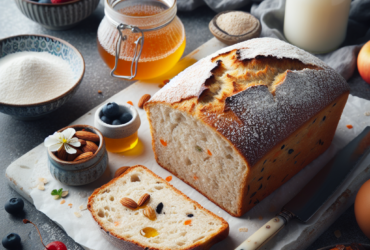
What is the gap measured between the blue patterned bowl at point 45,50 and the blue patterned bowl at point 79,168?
1.34 feet

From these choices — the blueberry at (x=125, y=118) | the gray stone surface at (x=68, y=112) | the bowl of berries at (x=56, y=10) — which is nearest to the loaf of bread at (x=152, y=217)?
the gray stone surface at (x=68, y=112)

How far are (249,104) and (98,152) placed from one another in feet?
2.82

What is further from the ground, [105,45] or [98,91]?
[105,45]

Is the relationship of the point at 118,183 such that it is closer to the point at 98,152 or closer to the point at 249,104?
the point at 98,152

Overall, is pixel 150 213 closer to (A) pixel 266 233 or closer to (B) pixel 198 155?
(B) pixel 198 155

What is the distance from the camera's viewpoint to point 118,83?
122 inches

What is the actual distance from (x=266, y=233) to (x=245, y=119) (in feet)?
1.84

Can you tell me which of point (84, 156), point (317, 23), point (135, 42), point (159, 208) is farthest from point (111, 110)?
point (317, 23)

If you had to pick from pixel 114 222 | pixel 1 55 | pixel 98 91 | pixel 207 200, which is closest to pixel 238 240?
pixel 207 200

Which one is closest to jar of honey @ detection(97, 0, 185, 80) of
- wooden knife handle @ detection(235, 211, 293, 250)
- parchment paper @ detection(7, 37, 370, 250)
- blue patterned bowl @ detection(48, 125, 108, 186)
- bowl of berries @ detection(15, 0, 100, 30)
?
parchment paper @ detection(7, 37, 370, 250)

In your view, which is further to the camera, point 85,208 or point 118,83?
point 118,83

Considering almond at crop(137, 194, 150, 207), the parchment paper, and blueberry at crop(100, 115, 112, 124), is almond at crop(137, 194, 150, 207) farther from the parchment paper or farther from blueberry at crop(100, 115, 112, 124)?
blueberry at crop(100, 115, 112, 124)

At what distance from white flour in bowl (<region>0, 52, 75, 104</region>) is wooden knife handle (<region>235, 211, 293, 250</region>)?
4.77ft

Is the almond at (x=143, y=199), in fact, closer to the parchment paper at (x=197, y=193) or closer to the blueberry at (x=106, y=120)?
the parchment paper at (x=197, y=193)
